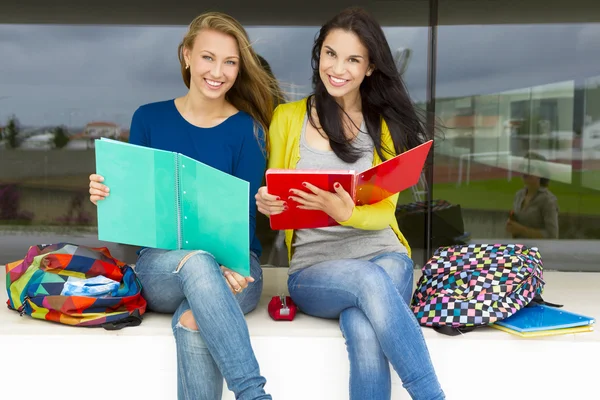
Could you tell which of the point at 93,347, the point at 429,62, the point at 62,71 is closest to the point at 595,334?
the point at 93,347

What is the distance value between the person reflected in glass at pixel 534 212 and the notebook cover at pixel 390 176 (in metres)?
2.59

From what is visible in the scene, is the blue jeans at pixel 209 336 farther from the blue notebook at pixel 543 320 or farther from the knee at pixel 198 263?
the blue notebook at pixel 543 320

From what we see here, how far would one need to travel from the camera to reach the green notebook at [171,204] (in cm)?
234

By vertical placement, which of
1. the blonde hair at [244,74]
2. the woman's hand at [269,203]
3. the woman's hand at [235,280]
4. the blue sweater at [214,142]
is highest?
the blonde hair at [244,74]

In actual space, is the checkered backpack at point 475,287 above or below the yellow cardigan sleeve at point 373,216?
below

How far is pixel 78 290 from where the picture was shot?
2.60 meters

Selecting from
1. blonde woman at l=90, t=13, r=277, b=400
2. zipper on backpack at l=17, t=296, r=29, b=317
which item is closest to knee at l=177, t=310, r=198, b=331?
blonde woman at l=90, t=13, r=277, b=400

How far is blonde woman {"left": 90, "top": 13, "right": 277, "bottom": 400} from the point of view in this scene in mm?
Result: 2242

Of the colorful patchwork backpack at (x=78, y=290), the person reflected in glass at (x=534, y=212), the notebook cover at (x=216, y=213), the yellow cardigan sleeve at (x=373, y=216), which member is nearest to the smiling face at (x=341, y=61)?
the yellow cardigan sleeve at (x=373, y=216)

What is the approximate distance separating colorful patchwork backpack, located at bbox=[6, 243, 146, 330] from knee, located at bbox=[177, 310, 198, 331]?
0.34 metres

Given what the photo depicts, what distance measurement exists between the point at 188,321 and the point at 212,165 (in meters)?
0.71

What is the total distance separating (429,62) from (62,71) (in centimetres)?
263

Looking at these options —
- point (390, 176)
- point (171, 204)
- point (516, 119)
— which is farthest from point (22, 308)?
point (516, 119)

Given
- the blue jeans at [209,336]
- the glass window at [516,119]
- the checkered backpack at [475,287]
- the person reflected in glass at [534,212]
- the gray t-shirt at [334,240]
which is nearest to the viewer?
the blue jeans at [209,336]
